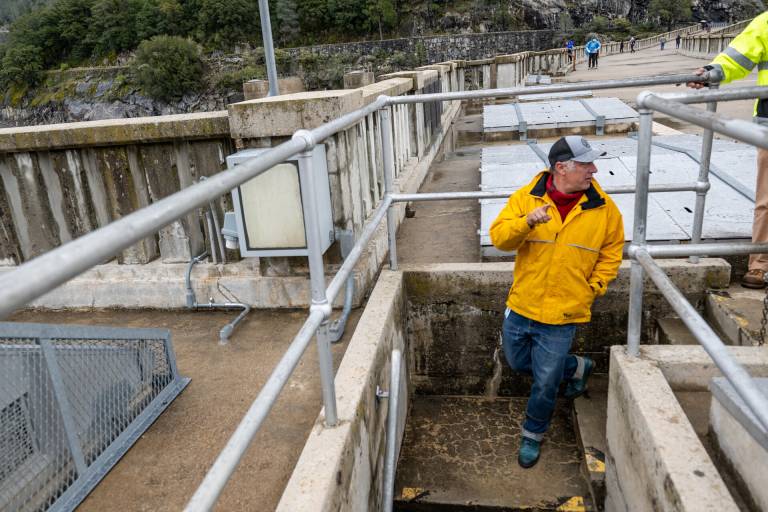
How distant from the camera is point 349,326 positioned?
384 centimetres

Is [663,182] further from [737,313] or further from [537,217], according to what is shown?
[537,217]

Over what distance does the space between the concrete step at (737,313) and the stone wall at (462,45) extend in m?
94.5

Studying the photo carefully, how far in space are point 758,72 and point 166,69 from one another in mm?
111614

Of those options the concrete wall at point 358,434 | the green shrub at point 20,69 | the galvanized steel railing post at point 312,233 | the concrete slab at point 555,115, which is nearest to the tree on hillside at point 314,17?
the green shrub at point 20,69

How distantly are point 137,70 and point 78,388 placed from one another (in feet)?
386

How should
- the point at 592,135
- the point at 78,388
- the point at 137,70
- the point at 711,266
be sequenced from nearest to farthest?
the point at 78,388
the point at 711,266
the point at 592,135
the point at 137,70

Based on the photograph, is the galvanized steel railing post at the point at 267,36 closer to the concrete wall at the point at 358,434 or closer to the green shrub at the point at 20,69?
the concrete wall at the point at 358,434

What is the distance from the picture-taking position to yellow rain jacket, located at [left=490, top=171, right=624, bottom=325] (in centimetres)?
326

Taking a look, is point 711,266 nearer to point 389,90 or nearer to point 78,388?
point 389,90

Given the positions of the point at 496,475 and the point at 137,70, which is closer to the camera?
the point at 496,475

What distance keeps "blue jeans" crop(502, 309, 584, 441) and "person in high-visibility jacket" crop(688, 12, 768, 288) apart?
1591mm

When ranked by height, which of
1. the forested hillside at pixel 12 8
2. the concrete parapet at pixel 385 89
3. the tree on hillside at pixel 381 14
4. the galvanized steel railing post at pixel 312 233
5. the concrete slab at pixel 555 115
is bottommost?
the concrete slab at pixel 555 115

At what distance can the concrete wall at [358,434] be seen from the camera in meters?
2.19

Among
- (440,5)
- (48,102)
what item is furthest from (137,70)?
(440,5)
